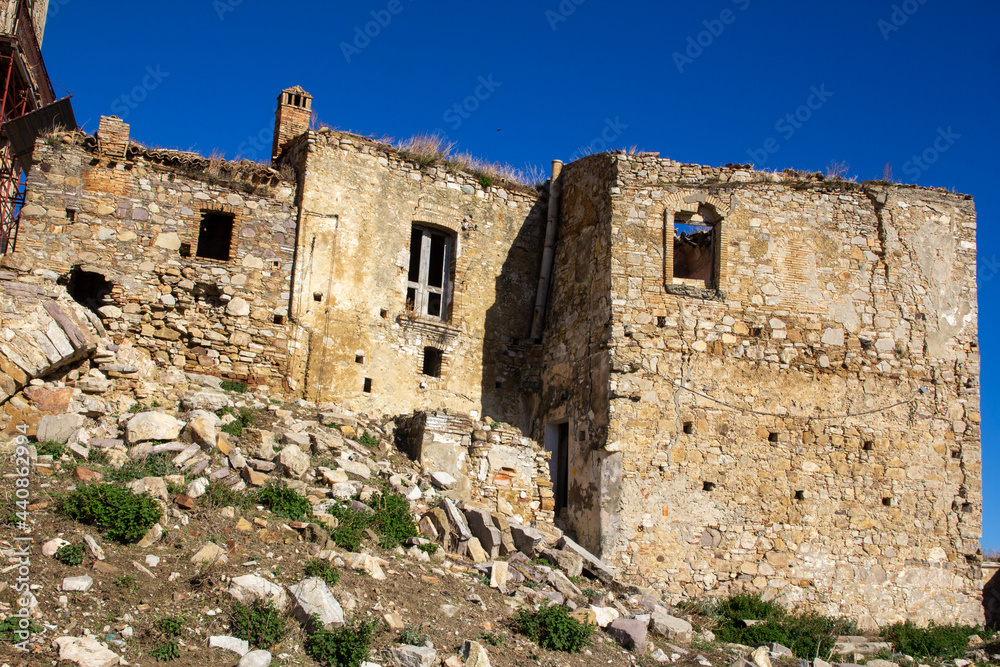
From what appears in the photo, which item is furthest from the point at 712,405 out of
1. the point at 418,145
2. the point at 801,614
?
the point at 418,145

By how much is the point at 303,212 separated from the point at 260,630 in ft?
26.5

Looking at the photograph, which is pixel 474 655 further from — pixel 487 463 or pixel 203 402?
pixel 203 402

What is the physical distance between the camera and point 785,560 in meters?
12.8

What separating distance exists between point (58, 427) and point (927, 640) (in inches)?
468

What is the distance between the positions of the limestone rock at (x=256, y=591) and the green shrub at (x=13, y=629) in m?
1.60

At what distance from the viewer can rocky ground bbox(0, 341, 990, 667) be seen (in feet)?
24.7

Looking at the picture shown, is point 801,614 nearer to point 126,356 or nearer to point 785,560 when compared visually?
point 785,560

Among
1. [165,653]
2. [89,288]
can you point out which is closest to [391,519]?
[165,653]

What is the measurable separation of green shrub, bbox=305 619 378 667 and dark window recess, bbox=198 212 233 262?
861cm

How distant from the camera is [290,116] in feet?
50.6

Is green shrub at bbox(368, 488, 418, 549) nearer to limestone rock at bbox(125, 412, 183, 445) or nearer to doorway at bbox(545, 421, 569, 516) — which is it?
limestone rock at bbox(125, 412, 183, 445)

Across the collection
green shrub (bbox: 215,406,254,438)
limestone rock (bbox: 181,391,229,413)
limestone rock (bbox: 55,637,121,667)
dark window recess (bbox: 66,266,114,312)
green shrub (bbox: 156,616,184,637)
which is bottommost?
limestone rock (bbox: 55,637,121,667)

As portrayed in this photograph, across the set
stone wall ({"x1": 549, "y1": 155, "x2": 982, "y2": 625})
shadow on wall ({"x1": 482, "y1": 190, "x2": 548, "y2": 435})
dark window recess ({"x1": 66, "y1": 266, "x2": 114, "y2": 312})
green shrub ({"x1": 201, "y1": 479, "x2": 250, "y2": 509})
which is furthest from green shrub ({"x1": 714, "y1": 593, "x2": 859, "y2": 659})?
dark window recess ({"x1": 66, "y1": 266, "x2": 114, "y2": 312})

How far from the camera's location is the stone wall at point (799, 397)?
12695 mm
